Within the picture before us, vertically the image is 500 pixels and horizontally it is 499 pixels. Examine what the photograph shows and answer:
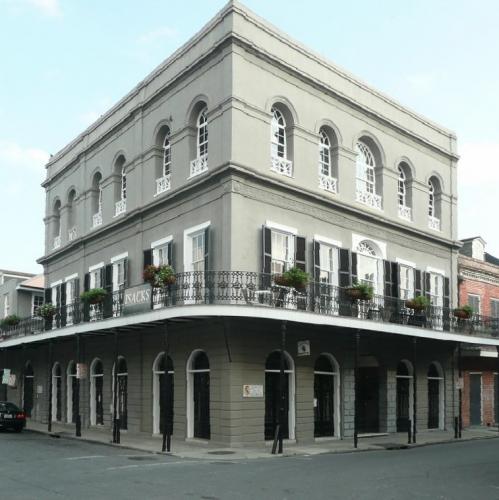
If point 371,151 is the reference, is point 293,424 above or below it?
below

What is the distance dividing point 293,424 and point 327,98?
10097 mm

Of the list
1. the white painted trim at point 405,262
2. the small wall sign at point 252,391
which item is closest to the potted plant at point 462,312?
the white painted trim at point 405,262

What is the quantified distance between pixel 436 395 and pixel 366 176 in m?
8.59

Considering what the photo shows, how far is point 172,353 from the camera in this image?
21.2 m

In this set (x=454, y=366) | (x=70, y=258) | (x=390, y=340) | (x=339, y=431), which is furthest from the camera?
(x=70, y=258)

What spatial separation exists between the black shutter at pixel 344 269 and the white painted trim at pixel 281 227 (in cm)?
226

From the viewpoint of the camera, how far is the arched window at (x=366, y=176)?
24047 millimetres

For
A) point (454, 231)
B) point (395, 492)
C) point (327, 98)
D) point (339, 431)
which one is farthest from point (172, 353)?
point (454, 231)

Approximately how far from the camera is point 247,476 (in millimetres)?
12906

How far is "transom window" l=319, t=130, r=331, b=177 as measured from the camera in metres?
22.8

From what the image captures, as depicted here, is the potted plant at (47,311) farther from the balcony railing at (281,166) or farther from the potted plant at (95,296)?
the balcony railing at (281,166)

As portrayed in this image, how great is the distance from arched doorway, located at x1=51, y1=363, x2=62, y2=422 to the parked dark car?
4179 millimetres

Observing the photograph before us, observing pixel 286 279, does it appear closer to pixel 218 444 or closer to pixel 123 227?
pixel 218 444

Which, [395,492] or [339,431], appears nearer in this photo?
[395,492]
